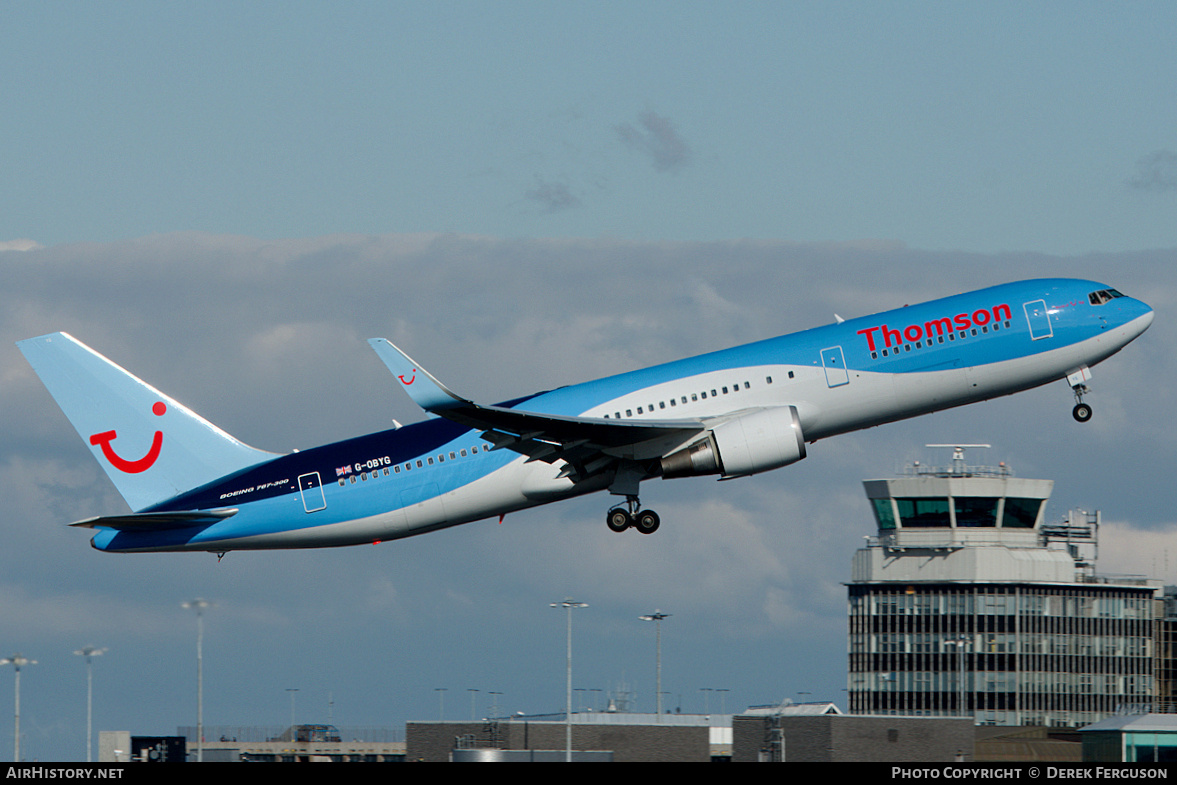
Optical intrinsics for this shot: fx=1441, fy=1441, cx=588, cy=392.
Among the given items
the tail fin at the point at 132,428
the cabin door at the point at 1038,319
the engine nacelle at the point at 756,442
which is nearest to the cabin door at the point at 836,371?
the engine nacelle at the point at 756,442

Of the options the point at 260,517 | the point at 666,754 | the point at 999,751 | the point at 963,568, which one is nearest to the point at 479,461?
the point at 260,517

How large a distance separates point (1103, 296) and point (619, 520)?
1674 cm

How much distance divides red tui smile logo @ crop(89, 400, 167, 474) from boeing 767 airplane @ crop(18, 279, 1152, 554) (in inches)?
83.9

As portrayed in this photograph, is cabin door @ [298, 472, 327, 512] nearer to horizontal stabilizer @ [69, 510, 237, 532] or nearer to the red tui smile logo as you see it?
horizontal stabilizer @ [69, 510, 237, 532]

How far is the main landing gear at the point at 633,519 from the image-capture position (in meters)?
46.7

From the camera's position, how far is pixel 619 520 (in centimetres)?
4684

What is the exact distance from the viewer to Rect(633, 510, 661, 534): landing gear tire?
153 feet

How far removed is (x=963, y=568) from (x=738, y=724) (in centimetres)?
5207

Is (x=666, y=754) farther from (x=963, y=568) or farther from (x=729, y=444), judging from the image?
(x=963, y=568)

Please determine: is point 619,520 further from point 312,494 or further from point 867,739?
point 867,739

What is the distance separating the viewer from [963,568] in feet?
386
